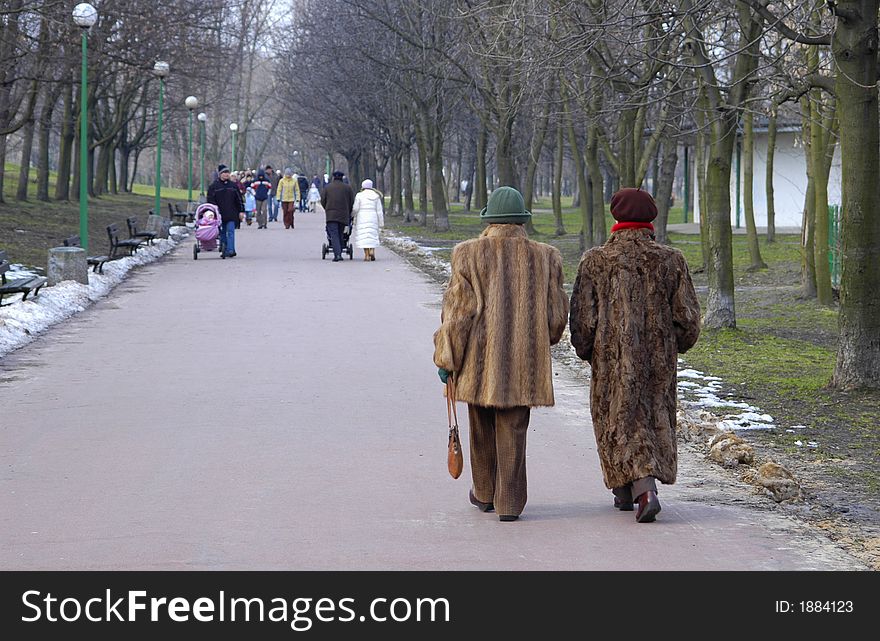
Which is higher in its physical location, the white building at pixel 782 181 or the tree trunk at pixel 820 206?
the white building at pixel 782 181

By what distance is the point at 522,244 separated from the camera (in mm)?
6887

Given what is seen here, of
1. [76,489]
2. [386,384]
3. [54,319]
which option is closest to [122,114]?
[54,319]

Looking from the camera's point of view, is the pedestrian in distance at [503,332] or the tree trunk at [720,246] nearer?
the pedestrian in distance at [503,332]

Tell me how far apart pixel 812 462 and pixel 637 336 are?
2298 mm

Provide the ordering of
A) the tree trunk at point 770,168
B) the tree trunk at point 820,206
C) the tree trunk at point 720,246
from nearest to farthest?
the tree trunk at point 720,246 < the tree trunk at point 820,206 < the tree trunk at point 770,168

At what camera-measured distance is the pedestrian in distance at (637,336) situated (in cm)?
689

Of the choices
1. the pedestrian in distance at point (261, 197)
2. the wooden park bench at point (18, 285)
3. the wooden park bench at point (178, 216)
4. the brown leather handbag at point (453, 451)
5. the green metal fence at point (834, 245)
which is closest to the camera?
the brown leather handbag at point (453, 451)

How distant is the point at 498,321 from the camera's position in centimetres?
687

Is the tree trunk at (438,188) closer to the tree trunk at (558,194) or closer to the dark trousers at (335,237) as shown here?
the tree trunk at (558,194)

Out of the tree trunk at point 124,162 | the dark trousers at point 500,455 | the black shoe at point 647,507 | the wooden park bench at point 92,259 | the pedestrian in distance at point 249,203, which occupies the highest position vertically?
the tree trunk at point 124,162

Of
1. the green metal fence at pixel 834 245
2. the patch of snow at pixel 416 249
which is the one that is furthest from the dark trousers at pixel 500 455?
the patch of snow at pixel 416 249

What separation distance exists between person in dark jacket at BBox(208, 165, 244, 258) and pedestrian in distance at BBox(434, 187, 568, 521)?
2124cm

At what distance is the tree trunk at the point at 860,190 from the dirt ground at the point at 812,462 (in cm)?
37
